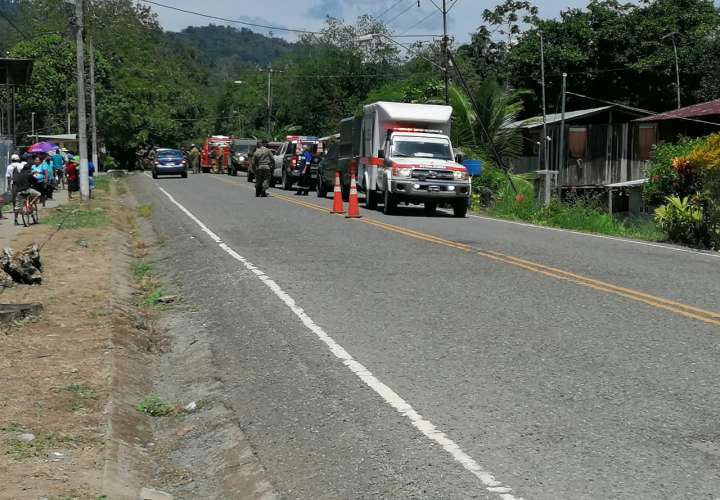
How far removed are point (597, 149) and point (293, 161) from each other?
16129 mm

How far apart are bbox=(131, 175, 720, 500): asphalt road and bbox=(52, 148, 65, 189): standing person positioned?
24.5 metres

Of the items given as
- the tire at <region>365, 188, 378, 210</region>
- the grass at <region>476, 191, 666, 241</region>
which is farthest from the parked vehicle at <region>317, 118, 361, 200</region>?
the grass at <region>476, 191, 666, 241</region>

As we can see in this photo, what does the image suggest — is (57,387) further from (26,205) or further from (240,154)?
(240,154)

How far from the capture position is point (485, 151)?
39969mm

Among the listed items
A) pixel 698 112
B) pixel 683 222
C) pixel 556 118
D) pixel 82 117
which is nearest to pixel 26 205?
pixel 82 117

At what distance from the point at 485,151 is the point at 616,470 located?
3532 centimetres

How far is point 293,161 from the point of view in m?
40.9

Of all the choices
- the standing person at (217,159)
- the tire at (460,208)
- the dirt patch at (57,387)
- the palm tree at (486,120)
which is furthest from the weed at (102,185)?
the dirt patch at (57,387)

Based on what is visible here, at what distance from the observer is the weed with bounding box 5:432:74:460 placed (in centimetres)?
602

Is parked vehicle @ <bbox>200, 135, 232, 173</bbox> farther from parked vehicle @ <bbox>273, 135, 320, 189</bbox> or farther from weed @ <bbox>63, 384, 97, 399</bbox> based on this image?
weed @ <bbox>63, 384, 97, 399</bbox>

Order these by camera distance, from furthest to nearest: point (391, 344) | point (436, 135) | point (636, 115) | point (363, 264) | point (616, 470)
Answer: point (636, 115), point (436, 135), point (363, 264), point (391, 344), point (616, 470)

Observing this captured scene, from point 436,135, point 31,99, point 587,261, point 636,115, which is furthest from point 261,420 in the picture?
point 31,99

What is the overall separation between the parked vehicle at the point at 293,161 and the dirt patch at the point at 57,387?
24531mm

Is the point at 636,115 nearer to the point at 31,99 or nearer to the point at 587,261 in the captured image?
the point at 587,261
